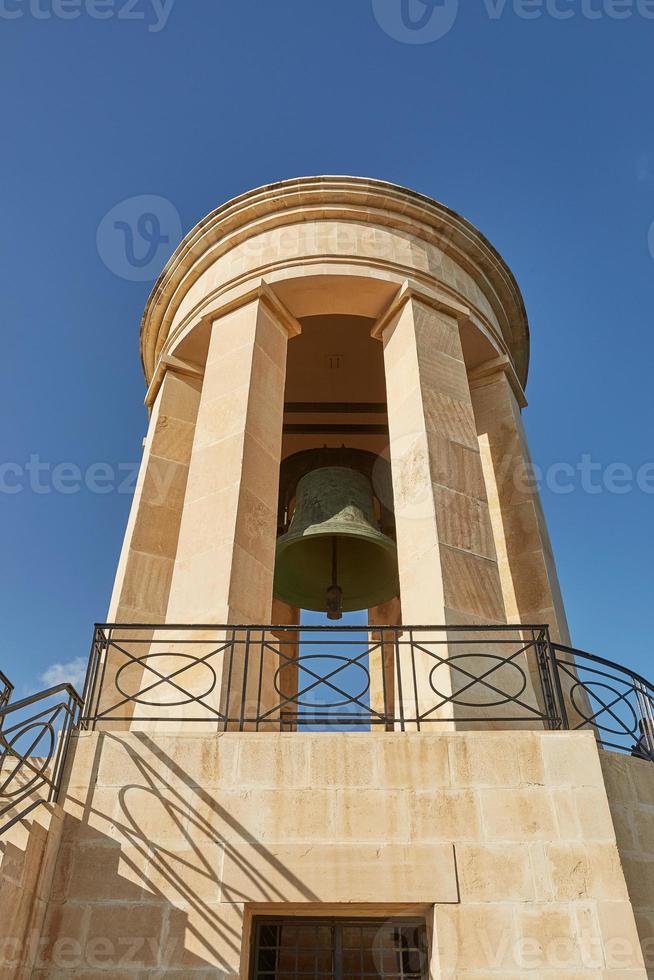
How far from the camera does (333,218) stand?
33.3 feet

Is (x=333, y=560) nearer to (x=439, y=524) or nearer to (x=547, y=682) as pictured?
(x=439, y=524)

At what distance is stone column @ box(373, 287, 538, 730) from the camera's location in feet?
20.5

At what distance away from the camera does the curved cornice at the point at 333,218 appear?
1028cm

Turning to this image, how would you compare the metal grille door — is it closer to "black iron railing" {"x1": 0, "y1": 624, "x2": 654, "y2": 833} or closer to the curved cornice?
"black iron railing" {"x1": 0, "y1": 624, "x2": 654, "y2": 833}

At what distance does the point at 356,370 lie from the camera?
1170 centimetres

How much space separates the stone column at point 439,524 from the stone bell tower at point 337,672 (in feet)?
0.11

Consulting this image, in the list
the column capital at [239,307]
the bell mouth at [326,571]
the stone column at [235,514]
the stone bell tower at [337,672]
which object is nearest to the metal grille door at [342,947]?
the stone bell tower at [337,672]

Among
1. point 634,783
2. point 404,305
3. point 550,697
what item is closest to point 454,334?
point 404,305

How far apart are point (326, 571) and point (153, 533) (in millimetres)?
2205

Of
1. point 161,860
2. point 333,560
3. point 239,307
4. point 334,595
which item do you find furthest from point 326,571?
point 161,860

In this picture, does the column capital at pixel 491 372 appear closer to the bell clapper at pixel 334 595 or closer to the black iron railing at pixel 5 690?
the bell clapper at pixel 334 595

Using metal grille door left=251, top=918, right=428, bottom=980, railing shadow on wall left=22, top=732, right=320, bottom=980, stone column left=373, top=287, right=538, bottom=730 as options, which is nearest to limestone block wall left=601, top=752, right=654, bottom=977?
stone column left=373, top=287, right=538, bottom=730

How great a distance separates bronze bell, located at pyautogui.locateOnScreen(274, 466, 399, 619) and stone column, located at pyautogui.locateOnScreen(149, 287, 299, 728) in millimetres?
972

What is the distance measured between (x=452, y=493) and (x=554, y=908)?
4094 millimetres
